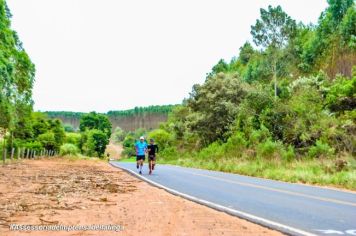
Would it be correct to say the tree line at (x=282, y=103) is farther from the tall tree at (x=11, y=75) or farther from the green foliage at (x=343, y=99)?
the tall tree at (x=11, y=75)

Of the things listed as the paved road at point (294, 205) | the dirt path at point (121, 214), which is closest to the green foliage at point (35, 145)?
the paved road at point (294, 205)

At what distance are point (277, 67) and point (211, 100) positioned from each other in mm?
22916

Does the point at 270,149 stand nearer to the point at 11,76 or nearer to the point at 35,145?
the point at 11,76

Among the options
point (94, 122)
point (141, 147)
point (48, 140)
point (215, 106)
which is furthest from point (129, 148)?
point (141, 147)

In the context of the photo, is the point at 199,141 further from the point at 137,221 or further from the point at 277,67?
the point at 137,221

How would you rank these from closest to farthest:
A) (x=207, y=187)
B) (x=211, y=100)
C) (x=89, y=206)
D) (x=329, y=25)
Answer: (x=89, y=206) < (x=207, y=187) < (x=211, y=100) < (x=329, y=25)

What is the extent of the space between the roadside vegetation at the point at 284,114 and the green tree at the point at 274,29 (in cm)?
12

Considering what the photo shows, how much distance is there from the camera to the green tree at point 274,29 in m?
64.0

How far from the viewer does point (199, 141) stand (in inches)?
2074

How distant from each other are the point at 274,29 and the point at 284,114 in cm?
3188

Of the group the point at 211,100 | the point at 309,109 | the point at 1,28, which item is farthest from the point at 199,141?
the point at 1,28

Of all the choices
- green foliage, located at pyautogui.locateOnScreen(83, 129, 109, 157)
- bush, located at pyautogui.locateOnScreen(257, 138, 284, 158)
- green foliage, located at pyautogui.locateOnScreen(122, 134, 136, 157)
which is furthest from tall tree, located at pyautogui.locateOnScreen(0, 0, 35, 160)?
green foliage, located at pyautogui.locateOnScreen(122, 134, 136, 157)

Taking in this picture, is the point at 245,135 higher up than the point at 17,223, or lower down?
higher up

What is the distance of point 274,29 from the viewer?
64750mm
